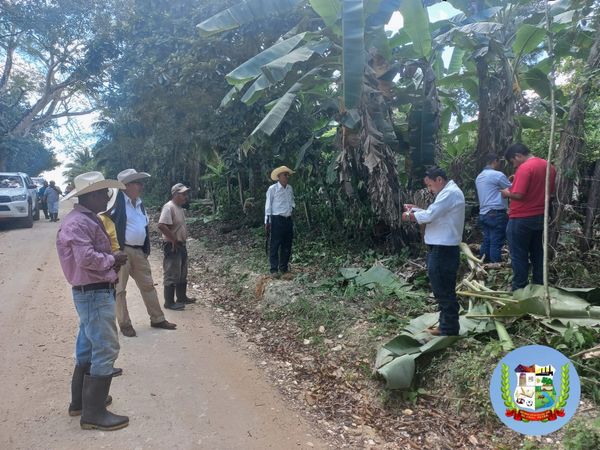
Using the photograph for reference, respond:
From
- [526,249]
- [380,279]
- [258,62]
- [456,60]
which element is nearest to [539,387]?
[526,249]

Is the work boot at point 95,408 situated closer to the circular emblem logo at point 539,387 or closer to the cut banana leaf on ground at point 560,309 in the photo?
the circular emblem logo at point 539,387

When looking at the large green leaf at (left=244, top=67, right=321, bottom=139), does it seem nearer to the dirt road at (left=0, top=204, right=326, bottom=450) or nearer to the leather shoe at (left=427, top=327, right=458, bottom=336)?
the dirt road at (left=0, top=204, right=326, bottom=450)

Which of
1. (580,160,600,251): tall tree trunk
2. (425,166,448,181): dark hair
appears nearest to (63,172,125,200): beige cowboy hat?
(425,166,448,181): dark hair

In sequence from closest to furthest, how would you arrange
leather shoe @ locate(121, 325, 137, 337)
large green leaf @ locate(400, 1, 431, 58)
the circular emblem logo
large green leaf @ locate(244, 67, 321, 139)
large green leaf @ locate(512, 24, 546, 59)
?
1. the circular emblem logo
2. leather shoe @ locate(121, 325, 137, 337)
3. large green leaf @ locate(512, 24, 546, 59)
4. large green leaf @ locate(400, 1, 431, 58)
5. large green leaf @ locate(244, 67, 321, 139)

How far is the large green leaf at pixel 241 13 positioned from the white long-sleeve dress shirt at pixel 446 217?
4629 millimetres

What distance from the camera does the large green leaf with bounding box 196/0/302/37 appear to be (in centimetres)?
723

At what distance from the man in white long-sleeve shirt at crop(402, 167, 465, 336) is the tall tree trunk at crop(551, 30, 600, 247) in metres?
1.45

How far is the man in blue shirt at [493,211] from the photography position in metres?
5.96

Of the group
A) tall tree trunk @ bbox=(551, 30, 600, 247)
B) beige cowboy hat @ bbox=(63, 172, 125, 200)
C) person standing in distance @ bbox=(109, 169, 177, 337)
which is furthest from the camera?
person standing in distance @ bbox=(109, 169, 177, 337)

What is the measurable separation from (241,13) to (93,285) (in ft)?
17.9

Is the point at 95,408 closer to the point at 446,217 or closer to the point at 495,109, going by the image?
the point at 446,217

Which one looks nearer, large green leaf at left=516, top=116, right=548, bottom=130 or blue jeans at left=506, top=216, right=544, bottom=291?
blue jeans at left=506, top=216, right=544, bottom=291

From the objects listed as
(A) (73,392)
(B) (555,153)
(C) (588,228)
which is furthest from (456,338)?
(A) (73,392)

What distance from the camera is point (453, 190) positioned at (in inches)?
165
